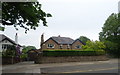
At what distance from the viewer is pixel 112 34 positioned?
49.5 meters

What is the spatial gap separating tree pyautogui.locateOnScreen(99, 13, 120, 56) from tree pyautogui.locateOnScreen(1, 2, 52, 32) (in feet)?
125

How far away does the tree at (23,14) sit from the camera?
9289 mm

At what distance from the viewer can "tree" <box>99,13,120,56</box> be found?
150 feet

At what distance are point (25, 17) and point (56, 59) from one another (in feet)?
59.3

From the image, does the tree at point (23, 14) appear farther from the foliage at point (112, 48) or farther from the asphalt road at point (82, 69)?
the foliage at point (112, 48)

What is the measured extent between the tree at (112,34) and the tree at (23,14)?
38.1 metres

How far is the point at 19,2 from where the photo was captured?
8914 mm

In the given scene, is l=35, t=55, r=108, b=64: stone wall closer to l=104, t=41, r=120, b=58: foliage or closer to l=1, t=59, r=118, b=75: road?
l=1, t=59, r=118, b=75: road

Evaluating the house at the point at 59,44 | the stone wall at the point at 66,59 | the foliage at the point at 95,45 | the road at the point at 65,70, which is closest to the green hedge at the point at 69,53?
the stone wall at the point at 66,59

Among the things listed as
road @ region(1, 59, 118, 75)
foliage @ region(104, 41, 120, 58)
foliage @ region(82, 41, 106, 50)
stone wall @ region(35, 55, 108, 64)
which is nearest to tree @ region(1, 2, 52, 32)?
road @ region(1, 59, 118, 75)

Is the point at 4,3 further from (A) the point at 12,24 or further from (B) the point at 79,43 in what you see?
(B) the point at 79,43

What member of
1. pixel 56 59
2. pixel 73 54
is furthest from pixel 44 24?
pixel 73 54

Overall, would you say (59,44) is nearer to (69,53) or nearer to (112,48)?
(112,48)

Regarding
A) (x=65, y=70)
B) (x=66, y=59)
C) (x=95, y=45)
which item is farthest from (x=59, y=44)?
(x=65, y=70)
